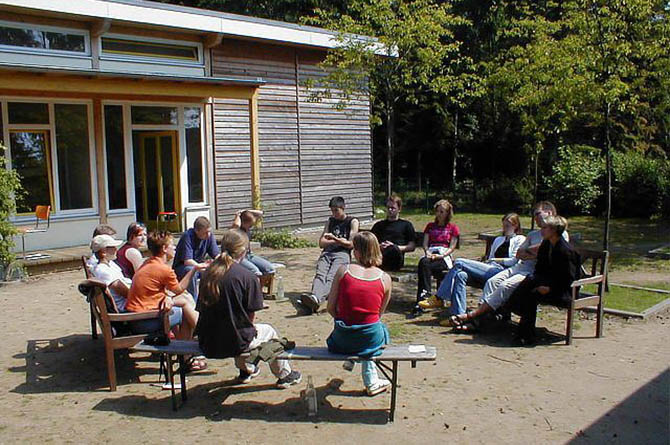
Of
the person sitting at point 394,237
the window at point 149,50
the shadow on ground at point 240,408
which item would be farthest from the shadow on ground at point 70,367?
the window at point 149,50

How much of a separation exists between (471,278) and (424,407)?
2807 millimetres

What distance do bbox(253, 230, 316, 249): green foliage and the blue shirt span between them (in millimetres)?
6392

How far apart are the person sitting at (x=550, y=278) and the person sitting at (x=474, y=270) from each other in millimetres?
747

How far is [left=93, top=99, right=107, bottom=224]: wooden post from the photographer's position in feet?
40.5

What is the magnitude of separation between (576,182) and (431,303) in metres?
14.6

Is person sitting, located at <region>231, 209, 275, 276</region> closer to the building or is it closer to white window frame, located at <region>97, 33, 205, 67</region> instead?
the building

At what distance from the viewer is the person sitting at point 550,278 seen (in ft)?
22.4

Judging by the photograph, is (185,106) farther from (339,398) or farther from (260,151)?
(339,398)

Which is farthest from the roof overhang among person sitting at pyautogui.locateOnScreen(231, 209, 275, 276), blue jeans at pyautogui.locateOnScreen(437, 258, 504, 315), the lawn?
blue jeans at pyautogui.locateOnScreen(437, 258, 504, 315)

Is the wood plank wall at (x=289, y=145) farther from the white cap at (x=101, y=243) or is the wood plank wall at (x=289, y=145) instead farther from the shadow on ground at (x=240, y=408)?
the shadow on ground at (x=240, y=408)

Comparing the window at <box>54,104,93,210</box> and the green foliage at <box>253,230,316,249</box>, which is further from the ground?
the window at <box>54,104,93,210</box>

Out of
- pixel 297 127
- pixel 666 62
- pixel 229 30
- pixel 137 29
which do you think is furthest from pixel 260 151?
pixel 666 62

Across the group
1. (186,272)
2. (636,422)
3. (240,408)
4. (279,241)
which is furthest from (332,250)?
(279,241)

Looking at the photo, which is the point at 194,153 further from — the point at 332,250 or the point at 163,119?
the point at 332,250
